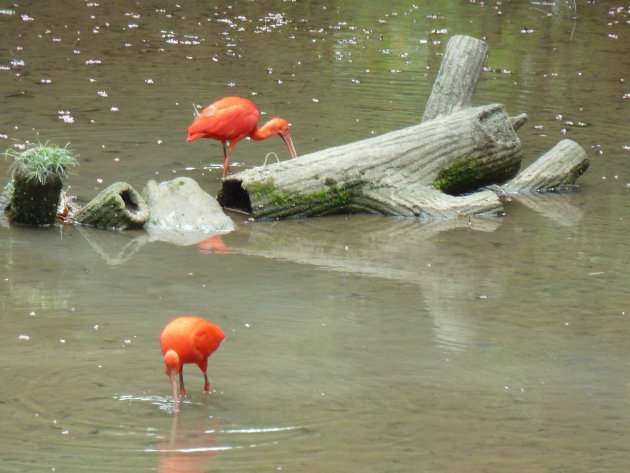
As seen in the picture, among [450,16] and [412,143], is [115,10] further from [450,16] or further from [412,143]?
[412,143]

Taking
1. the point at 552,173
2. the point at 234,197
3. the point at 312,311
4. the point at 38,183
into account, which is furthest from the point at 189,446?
the point at 552,173

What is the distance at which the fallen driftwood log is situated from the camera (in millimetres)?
8070

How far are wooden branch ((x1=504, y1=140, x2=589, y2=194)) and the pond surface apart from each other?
0.19 m

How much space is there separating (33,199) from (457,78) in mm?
3814

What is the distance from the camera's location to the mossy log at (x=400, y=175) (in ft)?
26.5

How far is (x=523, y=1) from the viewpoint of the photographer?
70.0 feet

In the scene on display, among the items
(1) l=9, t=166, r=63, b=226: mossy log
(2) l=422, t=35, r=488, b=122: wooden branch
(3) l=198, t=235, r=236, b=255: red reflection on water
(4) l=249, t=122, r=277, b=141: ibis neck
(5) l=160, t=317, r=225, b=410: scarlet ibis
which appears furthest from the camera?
(2) l=422, t=35, r=488, b=122: wooden branch

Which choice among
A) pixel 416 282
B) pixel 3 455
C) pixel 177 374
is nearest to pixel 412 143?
pixel 416 282

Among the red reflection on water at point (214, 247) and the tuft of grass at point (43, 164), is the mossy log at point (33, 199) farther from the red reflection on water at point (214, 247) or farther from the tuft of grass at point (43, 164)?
the red reflection on water at point (214, 247)

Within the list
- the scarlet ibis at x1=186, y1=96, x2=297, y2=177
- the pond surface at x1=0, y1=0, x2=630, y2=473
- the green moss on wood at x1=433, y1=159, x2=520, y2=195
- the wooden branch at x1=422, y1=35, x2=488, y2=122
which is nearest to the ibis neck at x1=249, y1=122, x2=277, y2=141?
the scarlet ibis at x1=186, y1=96, x2=297, y2=177

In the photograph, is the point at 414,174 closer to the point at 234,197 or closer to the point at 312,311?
the point at 234,197

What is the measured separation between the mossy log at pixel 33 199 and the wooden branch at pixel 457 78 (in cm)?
341

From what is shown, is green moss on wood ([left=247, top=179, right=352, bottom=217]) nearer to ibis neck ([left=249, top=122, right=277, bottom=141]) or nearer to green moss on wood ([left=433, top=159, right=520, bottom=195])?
green moss on wood ([left=433, top=159, right=520, bottom=195])

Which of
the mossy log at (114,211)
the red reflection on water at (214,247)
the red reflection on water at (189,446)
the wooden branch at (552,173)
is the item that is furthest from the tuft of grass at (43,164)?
the wooden branch at (552,173)
